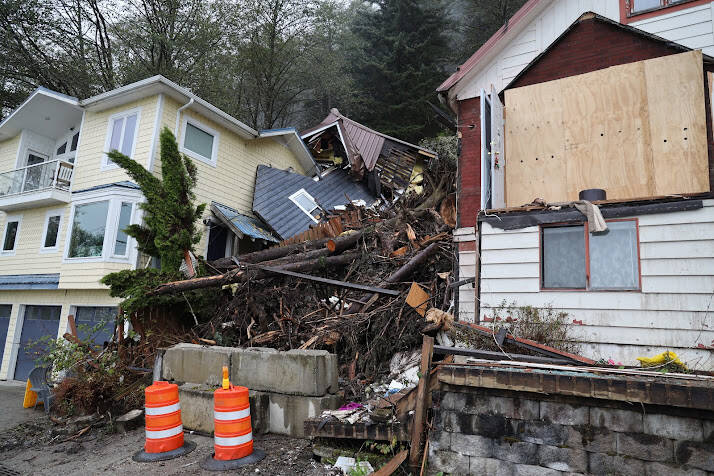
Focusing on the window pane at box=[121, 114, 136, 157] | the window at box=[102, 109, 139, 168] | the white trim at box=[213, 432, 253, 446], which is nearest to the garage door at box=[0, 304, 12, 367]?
the window at box=[102, 109, 139, 168]

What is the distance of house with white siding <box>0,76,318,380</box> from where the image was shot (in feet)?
42.5

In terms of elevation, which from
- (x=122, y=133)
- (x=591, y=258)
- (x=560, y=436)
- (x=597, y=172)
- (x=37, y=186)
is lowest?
(x=560, y=436)

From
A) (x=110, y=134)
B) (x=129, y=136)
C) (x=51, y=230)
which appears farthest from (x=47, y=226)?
(x=129, y=136)

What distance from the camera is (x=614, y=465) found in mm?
3533

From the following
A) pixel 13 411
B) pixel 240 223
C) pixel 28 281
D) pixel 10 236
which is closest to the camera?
pixel 13 411

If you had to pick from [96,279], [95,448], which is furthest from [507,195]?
[96,279]

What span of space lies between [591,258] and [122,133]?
13.5 metres

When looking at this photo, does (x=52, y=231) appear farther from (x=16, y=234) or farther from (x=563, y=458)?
(x=563, y=458)

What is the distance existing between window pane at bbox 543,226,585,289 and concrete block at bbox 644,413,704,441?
252 centimetres

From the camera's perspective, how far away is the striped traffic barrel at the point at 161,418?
5207mm

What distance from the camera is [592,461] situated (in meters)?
3.60

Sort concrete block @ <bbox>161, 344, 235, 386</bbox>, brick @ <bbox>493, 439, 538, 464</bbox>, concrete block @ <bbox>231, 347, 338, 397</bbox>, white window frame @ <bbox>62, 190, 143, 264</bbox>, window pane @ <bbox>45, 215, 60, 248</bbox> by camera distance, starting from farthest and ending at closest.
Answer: window pane @ <bbox>45, 215, 60, 248</bbox>, white window frame @ <bbox>62, 190, 143, 264</bbox>, concrete block @ <bbox>161, 344, 235, 386</bbox>, concrete block @ <bbox>231, 347, 338, 397</bbox>, brick @ <bbox>493, 439, 538, 464</bbox>

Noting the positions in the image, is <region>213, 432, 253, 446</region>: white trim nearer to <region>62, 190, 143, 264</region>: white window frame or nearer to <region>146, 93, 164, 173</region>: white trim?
<region>62, 190, 143, 264</region>: white window frame

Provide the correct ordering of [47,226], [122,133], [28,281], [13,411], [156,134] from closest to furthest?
[13,411]
[156,134]
[122,133]
[28,281]
[47,226]
